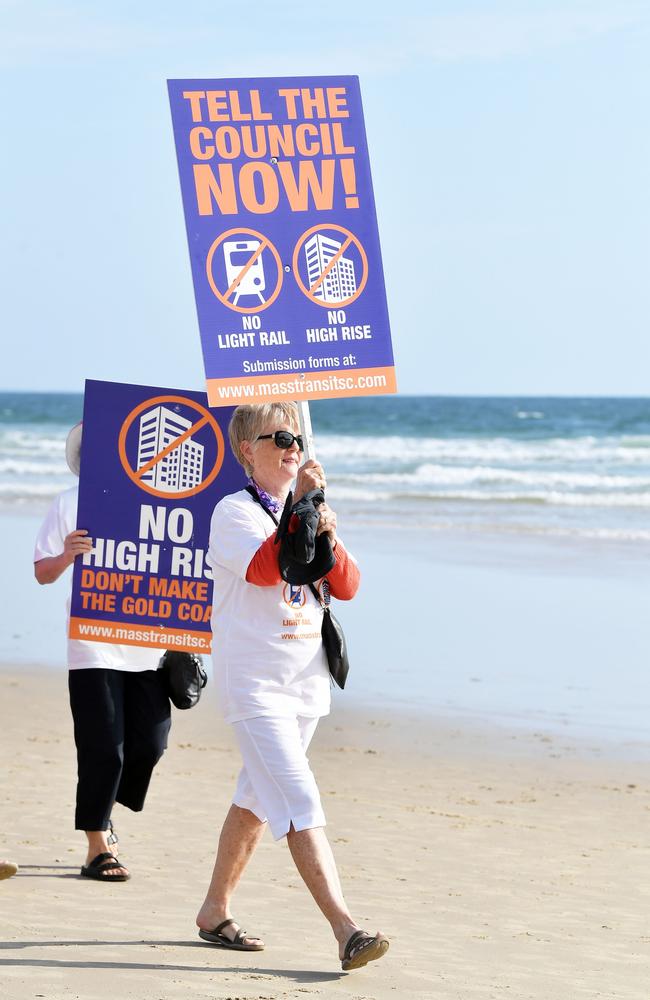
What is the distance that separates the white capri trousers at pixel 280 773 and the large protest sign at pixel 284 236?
98cm

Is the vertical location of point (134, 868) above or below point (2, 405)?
below

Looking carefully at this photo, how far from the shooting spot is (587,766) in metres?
7.08

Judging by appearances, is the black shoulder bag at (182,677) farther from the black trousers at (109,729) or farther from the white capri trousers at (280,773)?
the white capri trousers at (280,773)

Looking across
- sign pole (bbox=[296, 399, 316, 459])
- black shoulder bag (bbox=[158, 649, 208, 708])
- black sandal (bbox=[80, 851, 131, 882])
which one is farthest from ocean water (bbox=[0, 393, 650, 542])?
sign pole (bbox=[296, 399, 316, 459])

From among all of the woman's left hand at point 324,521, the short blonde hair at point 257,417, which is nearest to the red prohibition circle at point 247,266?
the short blonde hair at point 257,417

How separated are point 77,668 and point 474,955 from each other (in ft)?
5.83

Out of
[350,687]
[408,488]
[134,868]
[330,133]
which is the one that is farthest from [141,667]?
[408,488]

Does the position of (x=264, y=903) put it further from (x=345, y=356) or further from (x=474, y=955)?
(x=345, y=356)

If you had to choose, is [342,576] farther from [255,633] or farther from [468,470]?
[468,470]

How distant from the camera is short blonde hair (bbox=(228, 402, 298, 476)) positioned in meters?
4.03

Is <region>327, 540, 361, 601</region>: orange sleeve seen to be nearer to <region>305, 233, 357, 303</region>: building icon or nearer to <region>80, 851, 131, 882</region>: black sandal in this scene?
<region>305, 233, 357, 303</region>: building icon

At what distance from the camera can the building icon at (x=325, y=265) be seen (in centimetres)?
403

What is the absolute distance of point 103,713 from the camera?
4938 mm

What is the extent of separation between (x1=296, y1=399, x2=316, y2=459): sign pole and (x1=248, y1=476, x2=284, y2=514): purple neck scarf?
196 mm
